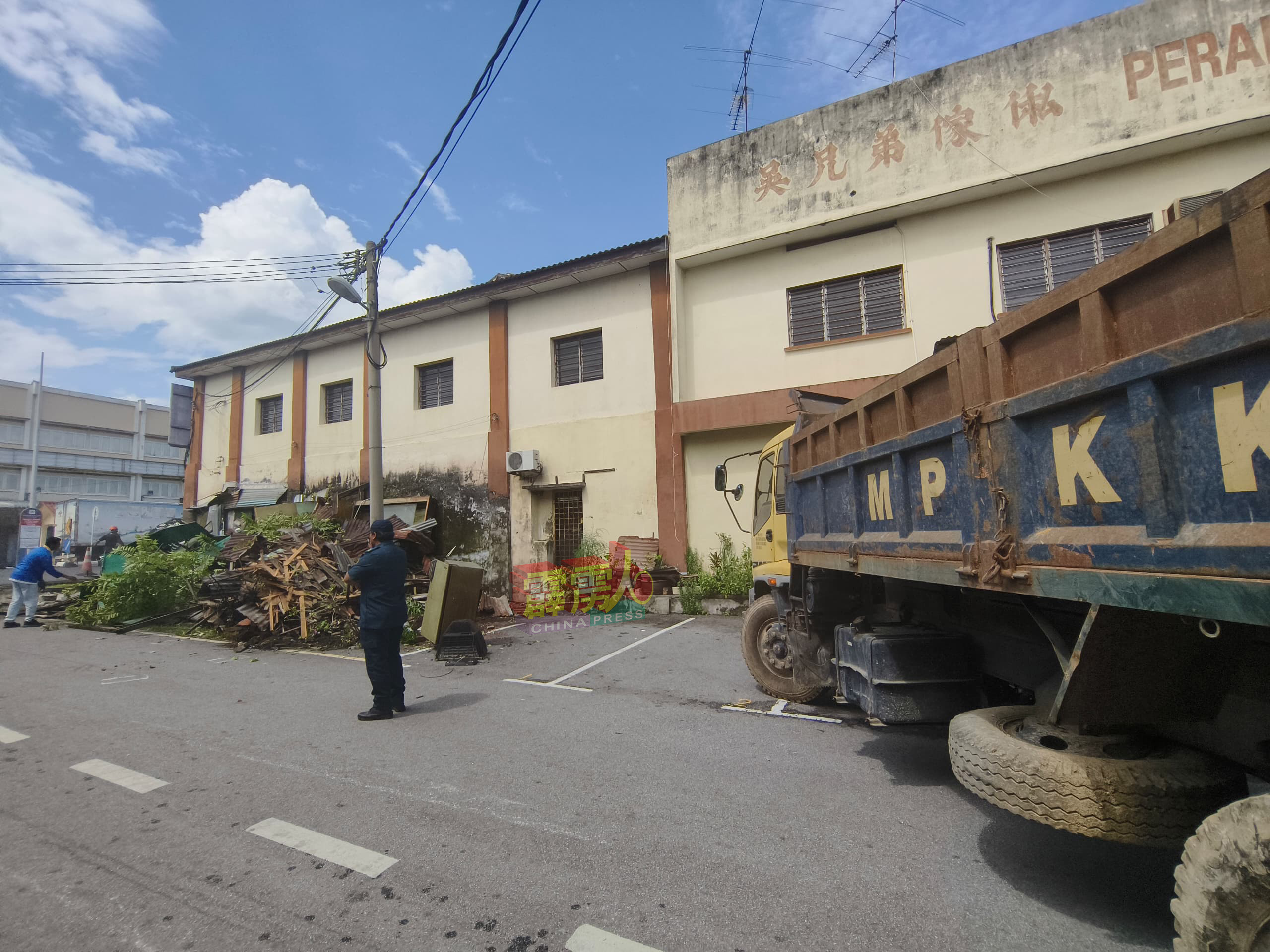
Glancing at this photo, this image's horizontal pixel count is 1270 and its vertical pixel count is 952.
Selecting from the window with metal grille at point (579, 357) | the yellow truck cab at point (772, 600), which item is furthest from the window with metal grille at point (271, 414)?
the yellow truck cab at point (772, 600)

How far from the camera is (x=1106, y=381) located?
77.6 inches

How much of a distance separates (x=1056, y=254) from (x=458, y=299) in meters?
11.7

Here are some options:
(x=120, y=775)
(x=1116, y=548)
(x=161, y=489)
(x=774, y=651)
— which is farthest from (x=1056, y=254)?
(x=161, y=489)

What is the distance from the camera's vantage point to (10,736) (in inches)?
196

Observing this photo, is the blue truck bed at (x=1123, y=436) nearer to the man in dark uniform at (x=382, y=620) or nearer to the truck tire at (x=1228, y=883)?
the truck tire at (x=1228, y=883)

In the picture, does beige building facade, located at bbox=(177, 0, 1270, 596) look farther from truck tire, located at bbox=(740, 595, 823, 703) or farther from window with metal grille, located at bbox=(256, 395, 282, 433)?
truck tire, located at bbox=(740, 595, 823, 703)

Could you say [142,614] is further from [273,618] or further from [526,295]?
[526,295]

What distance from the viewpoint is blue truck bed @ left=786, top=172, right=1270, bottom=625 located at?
5.19ft

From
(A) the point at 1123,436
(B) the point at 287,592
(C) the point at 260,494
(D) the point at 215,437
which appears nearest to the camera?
(A) the point at 1123,436

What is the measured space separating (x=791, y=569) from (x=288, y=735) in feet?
14.0

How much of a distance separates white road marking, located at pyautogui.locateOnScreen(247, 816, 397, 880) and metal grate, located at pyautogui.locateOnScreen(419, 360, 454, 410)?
12.9m

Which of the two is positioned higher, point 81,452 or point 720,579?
point 81,452

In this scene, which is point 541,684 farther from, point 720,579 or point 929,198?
point 929,198

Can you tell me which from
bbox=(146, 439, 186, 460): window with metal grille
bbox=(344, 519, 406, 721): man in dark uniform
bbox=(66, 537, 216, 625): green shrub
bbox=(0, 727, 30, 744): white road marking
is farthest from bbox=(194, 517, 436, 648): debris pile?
bbox=(146, 439, 186, 460): window with metal grille
